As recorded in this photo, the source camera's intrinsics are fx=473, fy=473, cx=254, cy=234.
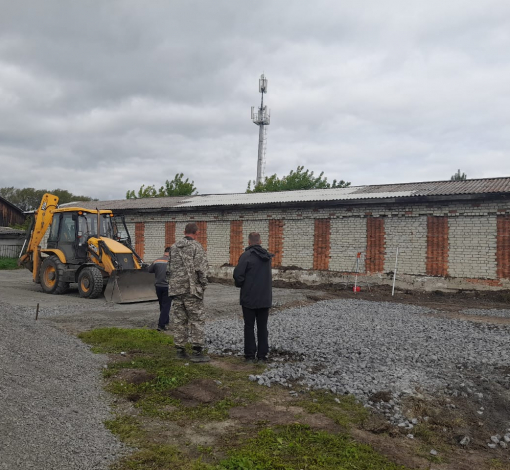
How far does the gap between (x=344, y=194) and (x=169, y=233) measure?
338 inches

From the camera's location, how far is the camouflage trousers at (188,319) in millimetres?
6688

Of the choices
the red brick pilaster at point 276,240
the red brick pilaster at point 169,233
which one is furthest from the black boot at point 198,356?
the red brick pilaster at point 169,233

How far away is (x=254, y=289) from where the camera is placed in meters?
6.73

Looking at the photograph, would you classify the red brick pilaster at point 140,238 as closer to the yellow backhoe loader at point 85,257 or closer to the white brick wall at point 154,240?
the white brick wall at point 154,240

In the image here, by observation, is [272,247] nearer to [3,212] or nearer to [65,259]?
[65,259]

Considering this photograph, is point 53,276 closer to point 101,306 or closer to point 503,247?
point 101,306

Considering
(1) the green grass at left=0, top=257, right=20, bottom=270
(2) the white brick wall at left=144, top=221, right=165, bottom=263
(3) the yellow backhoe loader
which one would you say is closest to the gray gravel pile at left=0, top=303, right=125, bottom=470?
(3) the yellow backhoe loader

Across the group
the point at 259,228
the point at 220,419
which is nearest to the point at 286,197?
the point at 259,228

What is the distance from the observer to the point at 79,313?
10875 mm

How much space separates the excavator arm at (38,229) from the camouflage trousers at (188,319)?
10.1m

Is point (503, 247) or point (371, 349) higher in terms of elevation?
point (503, 247)

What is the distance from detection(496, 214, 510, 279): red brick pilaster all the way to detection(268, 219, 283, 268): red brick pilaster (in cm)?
810

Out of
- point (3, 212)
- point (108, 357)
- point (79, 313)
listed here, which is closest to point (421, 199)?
point (79, 313)

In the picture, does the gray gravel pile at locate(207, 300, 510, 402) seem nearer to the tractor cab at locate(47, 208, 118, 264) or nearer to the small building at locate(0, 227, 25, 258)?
the tractor cab at locate(47, 208, 118, 264)
